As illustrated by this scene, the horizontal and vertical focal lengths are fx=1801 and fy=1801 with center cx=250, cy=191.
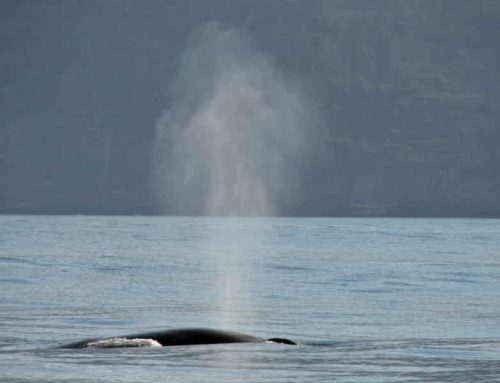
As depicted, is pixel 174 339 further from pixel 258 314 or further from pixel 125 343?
pixel 258 314

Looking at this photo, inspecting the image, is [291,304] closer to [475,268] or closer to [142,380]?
[142,380]

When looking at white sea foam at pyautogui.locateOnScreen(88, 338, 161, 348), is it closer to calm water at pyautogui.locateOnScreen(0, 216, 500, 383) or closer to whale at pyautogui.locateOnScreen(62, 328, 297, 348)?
whale at pyautogui.locateOnScreen(62, 328, 297, 348)

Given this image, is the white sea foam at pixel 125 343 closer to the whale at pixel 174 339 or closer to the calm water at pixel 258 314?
the whale at pixel 174 339

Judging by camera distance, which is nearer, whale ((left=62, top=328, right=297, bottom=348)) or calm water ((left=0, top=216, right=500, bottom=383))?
calm water ((left=0, top=216, right=500, bottom=383))

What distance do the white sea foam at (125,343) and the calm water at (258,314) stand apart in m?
0.40

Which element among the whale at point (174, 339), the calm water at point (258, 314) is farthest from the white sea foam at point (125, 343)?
the calm water at point (258, 314)

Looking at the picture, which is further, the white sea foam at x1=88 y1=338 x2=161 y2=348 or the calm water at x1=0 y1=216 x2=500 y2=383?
the white sea foam at x1=88 y1=338 x2=161 y2=348

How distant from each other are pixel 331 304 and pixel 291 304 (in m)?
0.80

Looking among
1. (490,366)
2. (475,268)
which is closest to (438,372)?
(490,366)

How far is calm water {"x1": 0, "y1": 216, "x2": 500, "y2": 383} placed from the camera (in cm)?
2100

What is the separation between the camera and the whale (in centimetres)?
2373

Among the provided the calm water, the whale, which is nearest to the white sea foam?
the whale

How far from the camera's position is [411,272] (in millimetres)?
54219

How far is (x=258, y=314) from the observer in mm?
32562
